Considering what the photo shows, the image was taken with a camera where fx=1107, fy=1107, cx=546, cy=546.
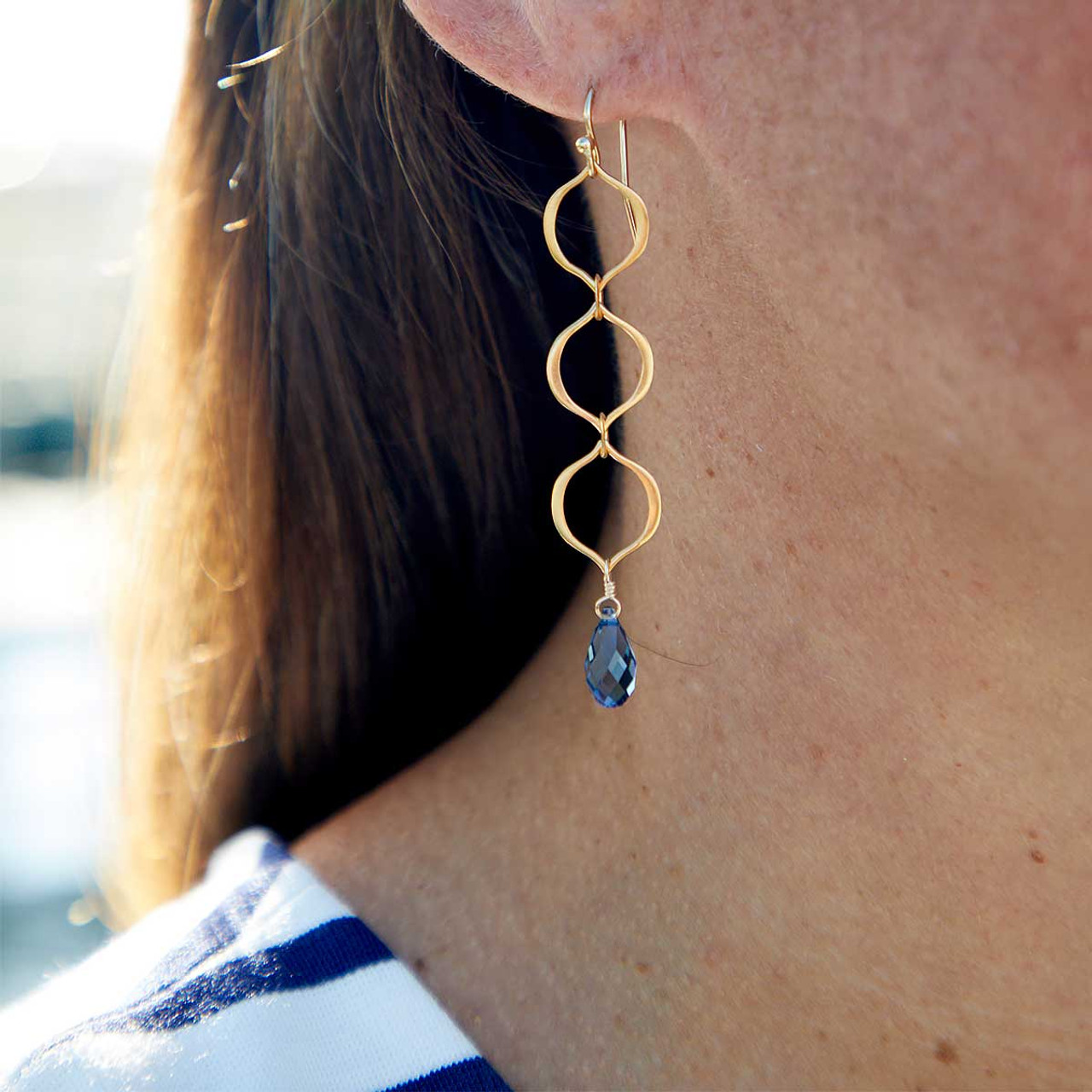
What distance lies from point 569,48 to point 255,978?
892 millimetres

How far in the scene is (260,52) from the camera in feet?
4.42

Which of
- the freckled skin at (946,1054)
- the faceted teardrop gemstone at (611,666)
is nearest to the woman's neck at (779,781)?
the freckled skin at (946,1054)

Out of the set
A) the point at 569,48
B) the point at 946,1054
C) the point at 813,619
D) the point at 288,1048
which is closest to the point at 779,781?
the point at 813,619

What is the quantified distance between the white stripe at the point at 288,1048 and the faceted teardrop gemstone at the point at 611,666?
13.6 inches

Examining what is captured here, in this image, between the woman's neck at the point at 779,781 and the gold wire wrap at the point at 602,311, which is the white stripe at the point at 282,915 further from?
the gold wire wrap at the point at 602,311

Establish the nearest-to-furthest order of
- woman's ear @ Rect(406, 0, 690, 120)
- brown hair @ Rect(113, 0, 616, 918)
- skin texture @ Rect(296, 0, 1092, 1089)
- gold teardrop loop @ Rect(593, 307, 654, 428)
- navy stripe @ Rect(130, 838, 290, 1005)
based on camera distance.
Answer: skin texture @ Rect(296, 0, 1092, 1089) < woman's ear @ Rect(406, 0, 690, 120) < gold teardrop loop @ Rect(593, 307, 654, 428) < navy stripe @ Rect(130, 838, 290, 1005) < brown hair @ Rect(113, 0, 616, 918)

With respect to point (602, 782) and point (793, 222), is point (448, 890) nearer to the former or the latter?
point (602, 782)

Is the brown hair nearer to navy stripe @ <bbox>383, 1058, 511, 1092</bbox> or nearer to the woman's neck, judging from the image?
the woman's neck

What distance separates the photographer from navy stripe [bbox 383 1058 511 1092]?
3.26ft

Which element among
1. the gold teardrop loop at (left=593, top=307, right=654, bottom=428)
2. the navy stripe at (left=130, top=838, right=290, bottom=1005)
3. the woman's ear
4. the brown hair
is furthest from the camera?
the brown hair

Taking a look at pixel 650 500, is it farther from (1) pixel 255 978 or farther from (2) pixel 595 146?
(1) pixel 255 978

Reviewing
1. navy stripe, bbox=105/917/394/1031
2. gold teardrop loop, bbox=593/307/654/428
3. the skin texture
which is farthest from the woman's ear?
navy stripe, bbox=105/917/394/1031

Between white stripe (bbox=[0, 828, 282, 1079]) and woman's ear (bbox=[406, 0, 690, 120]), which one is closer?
woman's ear (bbox=[406, 0, 690, 120])

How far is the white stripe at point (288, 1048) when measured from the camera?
98 centimetres
